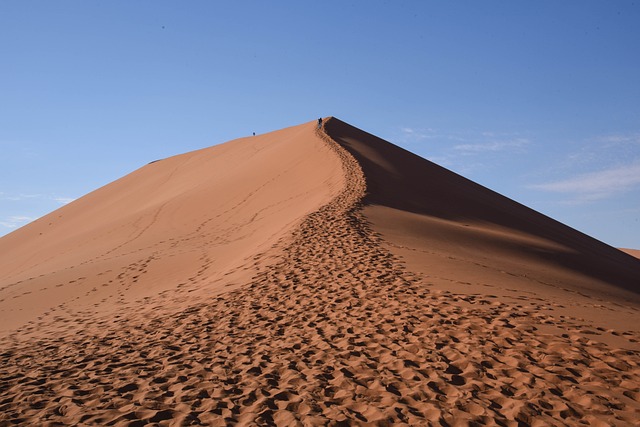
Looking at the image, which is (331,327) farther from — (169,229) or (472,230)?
(169,229)

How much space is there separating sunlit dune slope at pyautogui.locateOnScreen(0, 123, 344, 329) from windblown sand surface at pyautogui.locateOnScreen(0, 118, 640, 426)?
152 millimetres

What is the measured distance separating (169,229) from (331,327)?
14616 mm

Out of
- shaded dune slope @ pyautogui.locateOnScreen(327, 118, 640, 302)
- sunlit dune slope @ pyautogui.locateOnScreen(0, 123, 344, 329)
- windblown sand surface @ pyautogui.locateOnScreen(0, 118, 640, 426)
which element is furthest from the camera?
sunlit dune slope @ pyautogui.locateOnScreen(0, 123, 344, 329)

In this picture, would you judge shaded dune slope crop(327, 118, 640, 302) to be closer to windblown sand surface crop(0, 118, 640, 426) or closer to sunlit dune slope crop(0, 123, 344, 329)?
windblown sand surface crop(0, 118, 640, 426)

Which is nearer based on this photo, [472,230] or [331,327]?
[331,327]

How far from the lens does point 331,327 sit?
290 inches

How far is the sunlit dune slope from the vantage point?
43.2 ft

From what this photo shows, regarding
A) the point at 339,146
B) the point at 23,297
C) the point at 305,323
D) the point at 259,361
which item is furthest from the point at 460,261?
the point at 339,146

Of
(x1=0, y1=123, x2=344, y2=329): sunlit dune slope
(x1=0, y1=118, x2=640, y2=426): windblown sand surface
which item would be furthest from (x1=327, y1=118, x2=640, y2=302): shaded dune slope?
(x1=0, y1=123, x2=344, y2=329): sunlit dune slope

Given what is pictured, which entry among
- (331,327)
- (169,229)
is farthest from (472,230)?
(169,229)

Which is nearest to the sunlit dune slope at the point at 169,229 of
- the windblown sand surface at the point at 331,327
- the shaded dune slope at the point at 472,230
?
the windblown sand surface at the point at 331,327

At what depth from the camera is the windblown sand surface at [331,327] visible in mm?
5160

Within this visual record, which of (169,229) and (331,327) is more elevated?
(169,229)

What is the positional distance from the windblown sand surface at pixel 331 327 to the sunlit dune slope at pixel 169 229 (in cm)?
15
